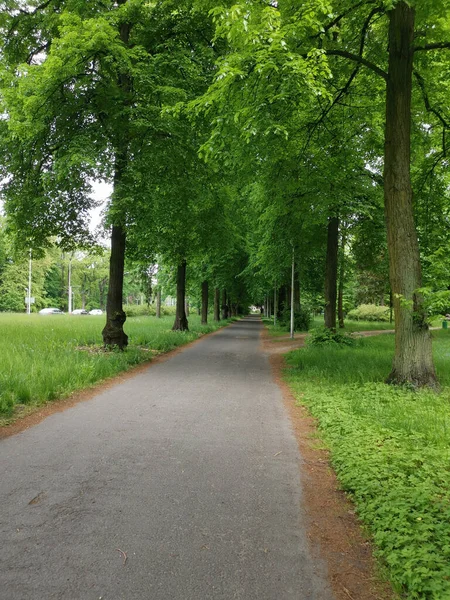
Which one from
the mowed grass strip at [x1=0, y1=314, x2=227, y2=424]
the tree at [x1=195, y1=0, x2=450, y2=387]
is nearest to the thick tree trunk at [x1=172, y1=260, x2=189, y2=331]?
the mowed grass strip at [x1=0, y1=314, x2=227, y2=424]

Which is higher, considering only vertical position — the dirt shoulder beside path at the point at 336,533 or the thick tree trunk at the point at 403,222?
the thick tree trunk at the point at 403,222

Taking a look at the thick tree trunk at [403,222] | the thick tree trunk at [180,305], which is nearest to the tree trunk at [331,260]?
the thick tree trunk at [403,222]

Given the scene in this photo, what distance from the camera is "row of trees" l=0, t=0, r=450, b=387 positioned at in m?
6.98

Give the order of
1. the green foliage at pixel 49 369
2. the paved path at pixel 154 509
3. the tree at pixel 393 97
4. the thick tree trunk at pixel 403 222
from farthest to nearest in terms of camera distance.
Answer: the thick tree trunk at pixel 403 222, the green foliage at pixel 49 369, the tree at pixel 393 97, the paved path at pixel 154 509

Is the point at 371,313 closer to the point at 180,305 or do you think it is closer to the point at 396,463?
the point at 180,305

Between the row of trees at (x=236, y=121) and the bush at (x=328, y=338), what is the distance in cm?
168

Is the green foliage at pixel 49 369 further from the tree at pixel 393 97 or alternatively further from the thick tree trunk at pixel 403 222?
the thick tree trunk at pixel 403 222

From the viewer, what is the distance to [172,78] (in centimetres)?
1064

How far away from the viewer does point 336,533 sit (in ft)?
10.3

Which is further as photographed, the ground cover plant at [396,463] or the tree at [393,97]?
the tree at [393,97]

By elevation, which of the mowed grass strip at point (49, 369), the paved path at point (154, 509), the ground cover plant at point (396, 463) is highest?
the mowed grass strip at point (49, 369)

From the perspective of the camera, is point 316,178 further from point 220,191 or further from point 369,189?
point 220,191

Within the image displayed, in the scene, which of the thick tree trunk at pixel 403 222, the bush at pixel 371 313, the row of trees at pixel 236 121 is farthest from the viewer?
the bush at pixel 371 313

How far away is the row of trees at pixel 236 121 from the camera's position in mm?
6984
